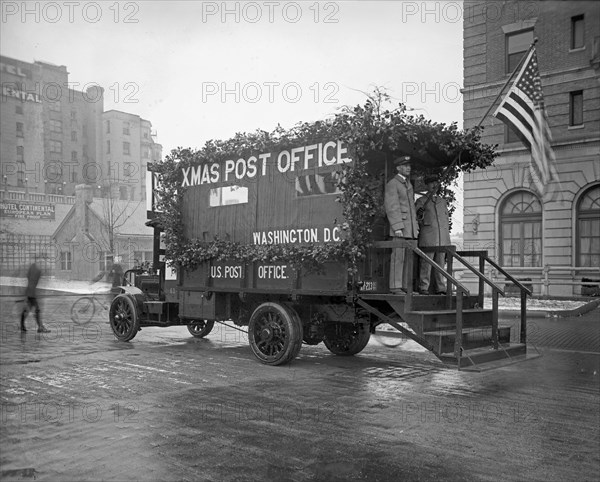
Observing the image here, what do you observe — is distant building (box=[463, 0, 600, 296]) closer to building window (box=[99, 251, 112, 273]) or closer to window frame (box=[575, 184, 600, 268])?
window frame (box=[575, 184, 600, 268])

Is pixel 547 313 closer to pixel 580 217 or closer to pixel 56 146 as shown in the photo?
pixel 580 217

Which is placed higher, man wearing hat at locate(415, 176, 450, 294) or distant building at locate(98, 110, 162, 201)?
distant building at locate(98, 110, 162, 201)

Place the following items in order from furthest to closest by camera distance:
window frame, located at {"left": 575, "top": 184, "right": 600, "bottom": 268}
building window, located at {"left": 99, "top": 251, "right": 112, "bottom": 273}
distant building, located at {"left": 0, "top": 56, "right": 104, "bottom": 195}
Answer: building window, located at {"left": 99, "top": 251, "right": 112, "bottom": 273} < window frame, located at {"left": 575, "top": 184, "right": 600, "bottom": 268} < distant building, located at {"left": 0, "top": 56, "right": 104, "bottom": 195}

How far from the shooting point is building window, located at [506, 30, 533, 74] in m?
22.5

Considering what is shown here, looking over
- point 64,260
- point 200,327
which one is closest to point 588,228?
point 200,327

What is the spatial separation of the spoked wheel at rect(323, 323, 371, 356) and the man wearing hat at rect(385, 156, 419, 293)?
1924 mm

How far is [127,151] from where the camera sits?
17594 millimetres

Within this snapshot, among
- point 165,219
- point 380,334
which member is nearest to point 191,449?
point 165,219

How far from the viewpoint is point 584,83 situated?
21.4 metres

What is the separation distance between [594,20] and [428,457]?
388 centimetres

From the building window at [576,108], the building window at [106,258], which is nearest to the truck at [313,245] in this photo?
the building window at [106,258]

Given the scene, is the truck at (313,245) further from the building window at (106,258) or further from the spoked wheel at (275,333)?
the building window at (106,258)

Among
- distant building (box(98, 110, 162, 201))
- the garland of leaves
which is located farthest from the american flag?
distant building (box(98, 110, 162, 201))

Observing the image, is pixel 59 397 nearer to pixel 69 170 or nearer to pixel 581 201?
pixel 69 170
